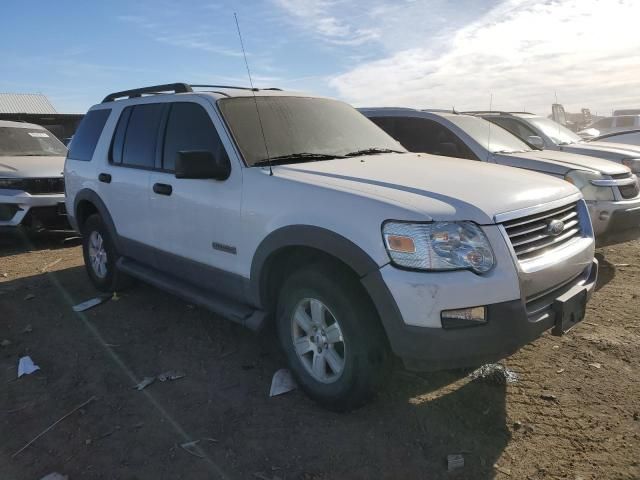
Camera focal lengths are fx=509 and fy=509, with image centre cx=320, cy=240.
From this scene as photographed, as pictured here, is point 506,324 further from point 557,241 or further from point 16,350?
point 16,350

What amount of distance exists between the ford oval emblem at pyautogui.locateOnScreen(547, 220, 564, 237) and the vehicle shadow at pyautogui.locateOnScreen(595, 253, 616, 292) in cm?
257

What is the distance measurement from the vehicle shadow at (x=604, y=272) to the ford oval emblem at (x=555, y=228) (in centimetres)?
257

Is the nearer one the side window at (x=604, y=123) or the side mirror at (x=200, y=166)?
the side mirror at (x=200, y=166)

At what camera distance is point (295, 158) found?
11.6 feet

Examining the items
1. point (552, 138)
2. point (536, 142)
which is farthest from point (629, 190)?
point (552, 138)

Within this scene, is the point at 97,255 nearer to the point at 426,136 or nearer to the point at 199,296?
the point at 199,296

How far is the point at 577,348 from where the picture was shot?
3818mm

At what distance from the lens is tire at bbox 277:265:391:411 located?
9.00 ft

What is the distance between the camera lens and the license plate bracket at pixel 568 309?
2.74 metres

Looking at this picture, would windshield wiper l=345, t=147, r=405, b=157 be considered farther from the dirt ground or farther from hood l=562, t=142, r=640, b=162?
hood l=562, t=142, r=640, b=162

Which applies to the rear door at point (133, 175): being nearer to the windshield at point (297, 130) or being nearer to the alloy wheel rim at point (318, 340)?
the windshield at point (297, 130)

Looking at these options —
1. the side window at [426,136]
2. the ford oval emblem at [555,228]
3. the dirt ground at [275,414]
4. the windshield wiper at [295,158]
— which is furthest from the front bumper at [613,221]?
the windshield wiper at [295,158]

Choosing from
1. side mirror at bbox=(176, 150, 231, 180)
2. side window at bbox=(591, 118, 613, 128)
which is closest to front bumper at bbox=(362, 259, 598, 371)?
side mirror at bbox=(176, 150, 231, 180)

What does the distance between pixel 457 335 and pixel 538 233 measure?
0.86 metres
